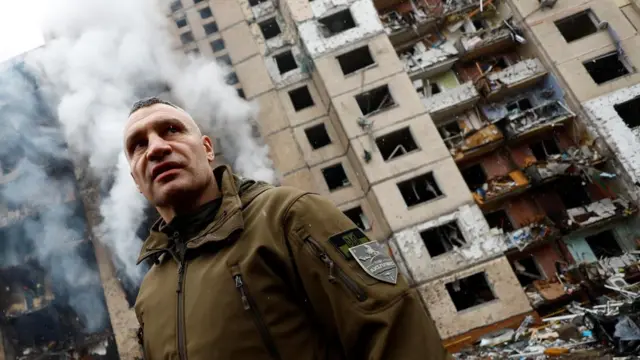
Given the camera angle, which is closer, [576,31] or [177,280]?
[177,280]

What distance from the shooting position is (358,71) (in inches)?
686

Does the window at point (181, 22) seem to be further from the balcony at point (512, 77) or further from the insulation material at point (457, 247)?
the insulation material at point (457, 247)

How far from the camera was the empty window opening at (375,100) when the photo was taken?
56.5 ft

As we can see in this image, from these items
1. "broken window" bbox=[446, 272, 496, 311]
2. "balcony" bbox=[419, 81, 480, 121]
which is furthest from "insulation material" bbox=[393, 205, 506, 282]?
"balcony" bbox=[419, 81, 480, 121]

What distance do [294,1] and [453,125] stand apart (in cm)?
1110

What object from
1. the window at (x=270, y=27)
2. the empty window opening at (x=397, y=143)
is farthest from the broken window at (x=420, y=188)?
the window at (x=270, y=27)

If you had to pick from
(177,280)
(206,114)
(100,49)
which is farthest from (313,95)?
(177,280)

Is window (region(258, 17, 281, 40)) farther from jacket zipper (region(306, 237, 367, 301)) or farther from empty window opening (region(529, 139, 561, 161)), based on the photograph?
jacket zipper (region(306, 237, 367, 301))

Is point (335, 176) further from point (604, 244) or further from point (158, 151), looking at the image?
point (158, 151)

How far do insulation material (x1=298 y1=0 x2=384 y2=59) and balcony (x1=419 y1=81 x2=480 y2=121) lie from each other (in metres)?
4.63

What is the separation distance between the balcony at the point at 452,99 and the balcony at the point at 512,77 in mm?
533

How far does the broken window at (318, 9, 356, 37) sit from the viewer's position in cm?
1859

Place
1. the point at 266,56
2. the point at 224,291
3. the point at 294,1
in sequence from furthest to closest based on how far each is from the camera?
the point at 266,56 < the point at 294,1 < the point at 224,291

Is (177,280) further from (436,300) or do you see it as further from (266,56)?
(266,56)
